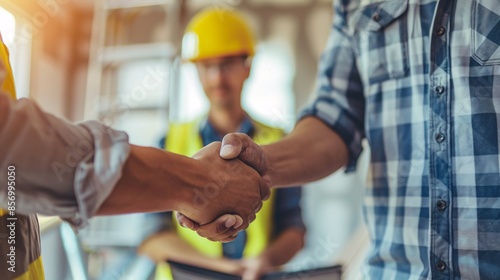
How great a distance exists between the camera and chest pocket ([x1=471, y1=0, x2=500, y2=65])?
93 cm

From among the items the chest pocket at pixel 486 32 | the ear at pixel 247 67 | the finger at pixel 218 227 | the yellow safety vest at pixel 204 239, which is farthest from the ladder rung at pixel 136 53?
the chest pocket at pixel 486 32

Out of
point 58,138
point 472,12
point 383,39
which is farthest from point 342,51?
point 58,138

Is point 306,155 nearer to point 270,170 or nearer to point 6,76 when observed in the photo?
point 270,170

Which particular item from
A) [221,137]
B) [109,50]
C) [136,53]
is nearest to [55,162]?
[221,137]

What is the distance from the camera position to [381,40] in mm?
1106

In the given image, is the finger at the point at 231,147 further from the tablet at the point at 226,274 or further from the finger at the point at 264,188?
the tablet at the point at 226,274

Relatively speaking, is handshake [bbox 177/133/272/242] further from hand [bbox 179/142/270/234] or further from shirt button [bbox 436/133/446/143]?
shirt button [bbox 436/133/446/143]

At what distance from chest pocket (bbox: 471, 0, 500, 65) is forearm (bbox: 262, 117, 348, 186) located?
359mm

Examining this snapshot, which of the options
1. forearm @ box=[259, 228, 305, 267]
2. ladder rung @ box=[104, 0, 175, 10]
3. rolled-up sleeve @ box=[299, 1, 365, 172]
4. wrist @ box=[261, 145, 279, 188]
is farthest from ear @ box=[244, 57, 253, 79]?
wrist @ box=[261, 145, 279, 188]

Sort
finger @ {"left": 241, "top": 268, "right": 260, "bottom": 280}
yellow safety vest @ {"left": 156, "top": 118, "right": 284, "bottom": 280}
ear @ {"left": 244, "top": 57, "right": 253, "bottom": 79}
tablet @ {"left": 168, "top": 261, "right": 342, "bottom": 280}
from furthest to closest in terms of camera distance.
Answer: ear @ {"left": 244, "top": 57, "right": 253, "bottom": 79}, yellow safety vest @ {"left": 156, "top": 118, "right": 284, "bottom": 280}, finger @ {"left": 241, "top": 268, "right": 260, "bottom": 280}, tablet @ {"left": 168, "top": 261, "right": 342, "bottom": 280}

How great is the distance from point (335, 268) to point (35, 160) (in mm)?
834

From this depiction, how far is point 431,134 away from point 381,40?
0.24 m

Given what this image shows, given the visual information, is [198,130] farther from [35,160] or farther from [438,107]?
[35,160]

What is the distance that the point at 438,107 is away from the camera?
96 centimetres
